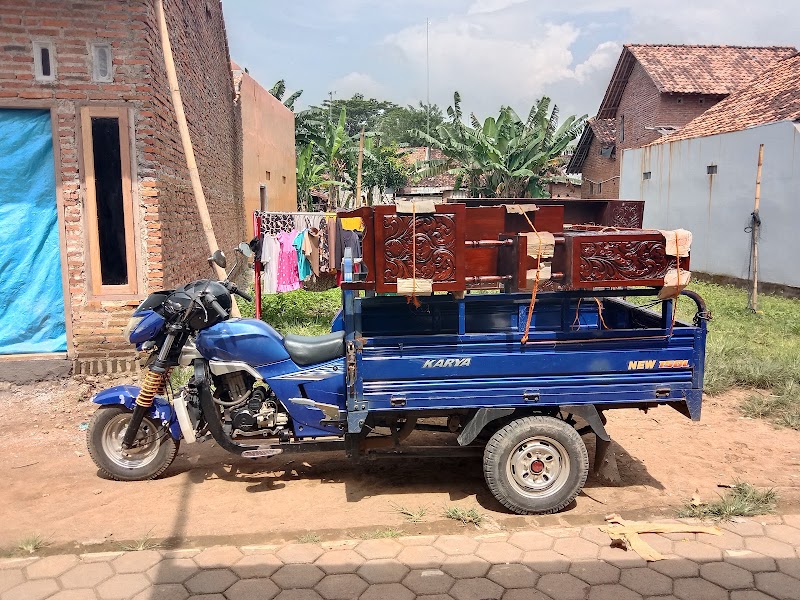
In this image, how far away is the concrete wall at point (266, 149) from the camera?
1534 cm

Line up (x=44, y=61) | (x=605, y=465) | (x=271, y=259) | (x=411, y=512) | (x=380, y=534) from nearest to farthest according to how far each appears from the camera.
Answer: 1. (x=380, y=534)
2. (x=411, y=512)
3. (x=605, y=465)
4. (x=44, y=61)
5. (x=271, y=259)

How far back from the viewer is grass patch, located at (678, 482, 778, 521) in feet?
12.1

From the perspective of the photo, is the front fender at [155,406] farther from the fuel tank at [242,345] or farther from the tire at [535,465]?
the tire at [535,465]

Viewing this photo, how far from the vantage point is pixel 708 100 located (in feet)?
68.9

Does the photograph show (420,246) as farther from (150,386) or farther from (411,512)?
(150,386)

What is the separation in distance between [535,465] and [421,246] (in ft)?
4.95

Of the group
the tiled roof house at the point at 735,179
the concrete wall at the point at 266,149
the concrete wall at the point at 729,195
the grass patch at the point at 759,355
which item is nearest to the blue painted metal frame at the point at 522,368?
the grass patch at the point at 759,355

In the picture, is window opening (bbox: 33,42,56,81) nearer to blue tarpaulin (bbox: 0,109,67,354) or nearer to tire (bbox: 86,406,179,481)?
blue tarpaulin (bbox: 0,109,67,354)

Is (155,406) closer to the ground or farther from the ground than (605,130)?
closer to the ground

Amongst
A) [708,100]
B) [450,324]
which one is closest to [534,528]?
[450,324]

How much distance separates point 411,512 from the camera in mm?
3719

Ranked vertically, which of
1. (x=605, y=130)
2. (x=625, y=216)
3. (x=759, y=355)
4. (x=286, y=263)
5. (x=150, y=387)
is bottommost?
(x=759, y=355)

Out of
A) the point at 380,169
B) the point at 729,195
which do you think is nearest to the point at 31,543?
the point at 729,195

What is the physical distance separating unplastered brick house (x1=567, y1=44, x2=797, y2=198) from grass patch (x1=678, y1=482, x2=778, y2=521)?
62.0 feet
